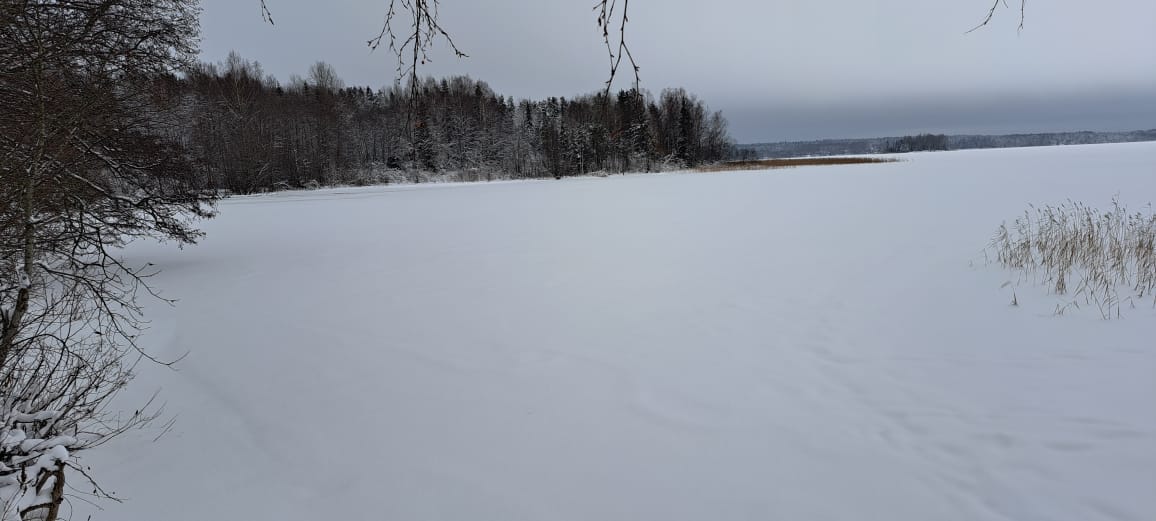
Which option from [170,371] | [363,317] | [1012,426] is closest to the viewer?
[1012,426]

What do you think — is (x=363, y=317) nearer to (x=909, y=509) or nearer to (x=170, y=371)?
(x=170, y=371)

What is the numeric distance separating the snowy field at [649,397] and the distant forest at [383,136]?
26427 millimetres

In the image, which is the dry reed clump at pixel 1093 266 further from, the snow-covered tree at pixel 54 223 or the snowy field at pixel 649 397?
the snow-covered tree at pixel 54 223

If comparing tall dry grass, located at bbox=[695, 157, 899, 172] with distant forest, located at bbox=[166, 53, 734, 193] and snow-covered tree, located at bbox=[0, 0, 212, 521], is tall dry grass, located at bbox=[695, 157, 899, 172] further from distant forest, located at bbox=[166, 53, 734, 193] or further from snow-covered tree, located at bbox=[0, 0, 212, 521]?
snow-covered tree, located at bbox=[0, 0, 212, 521]

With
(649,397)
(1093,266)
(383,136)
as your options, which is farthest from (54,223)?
(383,136)

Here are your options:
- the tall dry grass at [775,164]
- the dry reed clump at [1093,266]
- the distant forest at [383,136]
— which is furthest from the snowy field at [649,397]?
the tall dry grass at [775,164]

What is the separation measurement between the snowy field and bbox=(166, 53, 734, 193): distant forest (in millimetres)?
26427

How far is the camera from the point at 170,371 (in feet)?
16.7

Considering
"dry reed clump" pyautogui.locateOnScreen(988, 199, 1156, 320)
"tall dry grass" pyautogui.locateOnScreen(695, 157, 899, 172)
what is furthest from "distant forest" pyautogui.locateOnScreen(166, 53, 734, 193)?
"dry reed clump" pyautogui.locateOnScreen(988, 199, 1156, 320)

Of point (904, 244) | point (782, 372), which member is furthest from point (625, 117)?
point (904, 244)

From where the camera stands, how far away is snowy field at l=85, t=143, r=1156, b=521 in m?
2.93

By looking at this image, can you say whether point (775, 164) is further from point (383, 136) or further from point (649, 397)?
point (649, 397)

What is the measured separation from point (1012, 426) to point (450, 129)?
53.4 metres

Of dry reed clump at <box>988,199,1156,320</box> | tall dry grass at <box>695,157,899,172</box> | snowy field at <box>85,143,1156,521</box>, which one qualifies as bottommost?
snowy field at <box>85,143,1156,521</box>
